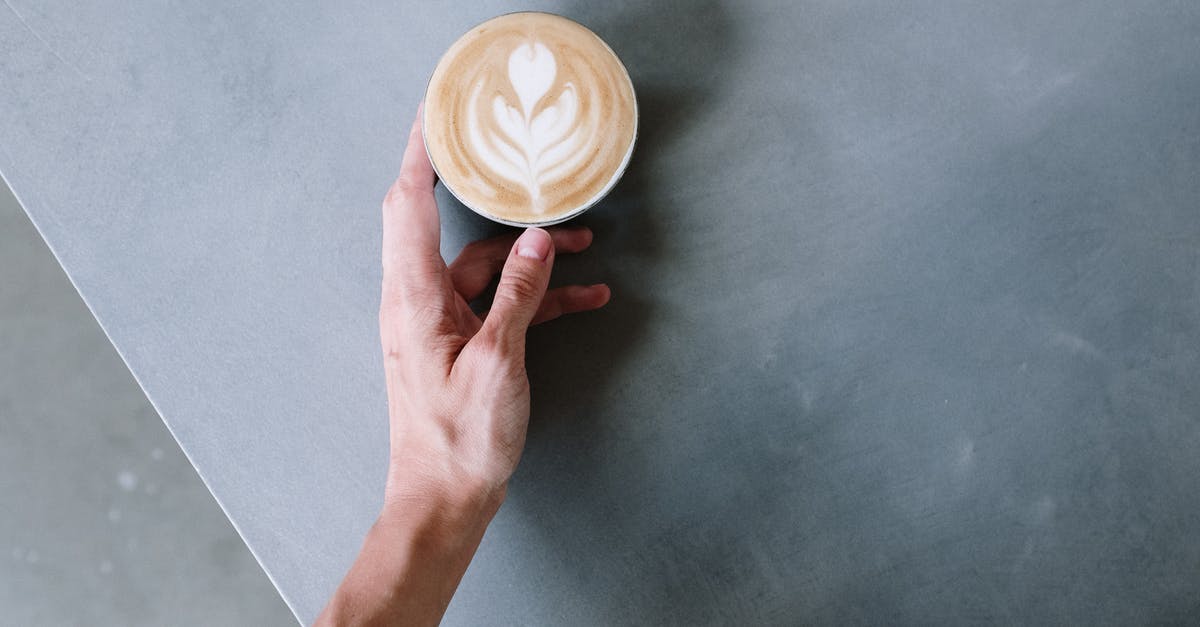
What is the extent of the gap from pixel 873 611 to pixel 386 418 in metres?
0.58

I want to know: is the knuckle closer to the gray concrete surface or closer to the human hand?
the human hand

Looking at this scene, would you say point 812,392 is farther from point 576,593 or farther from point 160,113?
point 160,113

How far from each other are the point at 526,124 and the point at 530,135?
0.01 metres

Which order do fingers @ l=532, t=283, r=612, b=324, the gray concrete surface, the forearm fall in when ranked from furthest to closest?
1. the gray concrete surface
2. fingers @ l=532, t=283, r=612, b=324
3. the forearm

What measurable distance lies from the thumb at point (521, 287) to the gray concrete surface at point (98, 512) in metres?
0.89

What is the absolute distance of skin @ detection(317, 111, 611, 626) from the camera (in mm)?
782

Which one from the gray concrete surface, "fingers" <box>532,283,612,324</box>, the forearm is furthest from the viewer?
the gray concrete surface

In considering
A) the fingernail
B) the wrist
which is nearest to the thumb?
the fingernail

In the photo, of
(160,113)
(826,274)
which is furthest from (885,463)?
(160,113)

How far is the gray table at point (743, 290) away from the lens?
86cm

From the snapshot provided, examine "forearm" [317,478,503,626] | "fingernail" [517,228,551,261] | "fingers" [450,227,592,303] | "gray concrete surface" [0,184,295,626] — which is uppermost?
"fingernail" [517,228,551,261]

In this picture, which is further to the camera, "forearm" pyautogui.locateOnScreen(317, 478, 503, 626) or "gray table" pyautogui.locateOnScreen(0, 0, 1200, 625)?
"gray table" pyautogui.locateOnScreen(0, 0, 1200, 625)

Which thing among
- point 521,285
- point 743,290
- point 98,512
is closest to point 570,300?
point 521,285

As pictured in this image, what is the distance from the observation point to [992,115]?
2.92 ft
